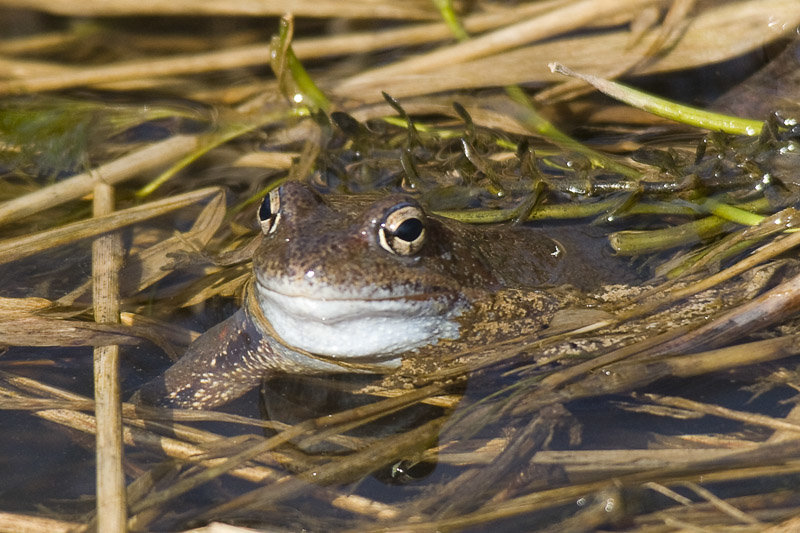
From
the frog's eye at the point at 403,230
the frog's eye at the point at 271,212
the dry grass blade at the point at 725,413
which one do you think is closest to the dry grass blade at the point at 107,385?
the frog's eye at the point at 271,212

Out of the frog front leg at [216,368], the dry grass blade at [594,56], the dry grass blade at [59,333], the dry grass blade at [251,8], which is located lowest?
the frog front leg at [216,368]

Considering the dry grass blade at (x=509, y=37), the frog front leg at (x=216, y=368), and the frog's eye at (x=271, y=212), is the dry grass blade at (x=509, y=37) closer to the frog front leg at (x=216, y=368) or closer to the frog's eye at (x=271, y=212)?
the frog's eye at (x=271, y=212)

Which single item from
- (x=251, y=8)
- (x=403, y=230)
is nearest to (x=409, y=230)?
(x=403, y=230)

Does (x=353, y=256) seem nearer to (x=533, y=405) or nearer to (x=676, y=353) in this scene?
(x=533, y=405)

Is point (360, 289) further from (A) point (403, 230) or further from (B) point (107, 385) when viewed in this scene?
(B) point (107, 385)

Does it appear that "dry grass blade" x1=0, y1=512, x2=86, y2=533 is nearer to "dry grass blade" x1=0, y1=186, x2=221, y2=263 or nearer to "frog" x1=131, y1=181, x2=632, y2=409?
"frog" x1=131, y1=181, x2=632, y2=409

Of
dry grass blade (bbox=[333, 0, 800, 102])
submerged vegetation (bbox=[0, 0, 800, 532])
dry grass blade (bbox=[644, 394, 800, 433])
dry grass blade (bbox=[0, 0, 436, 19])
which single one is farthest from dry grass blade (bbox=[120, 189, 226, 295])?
dry grass blade (bbox=[644, 394, 800, 433])
